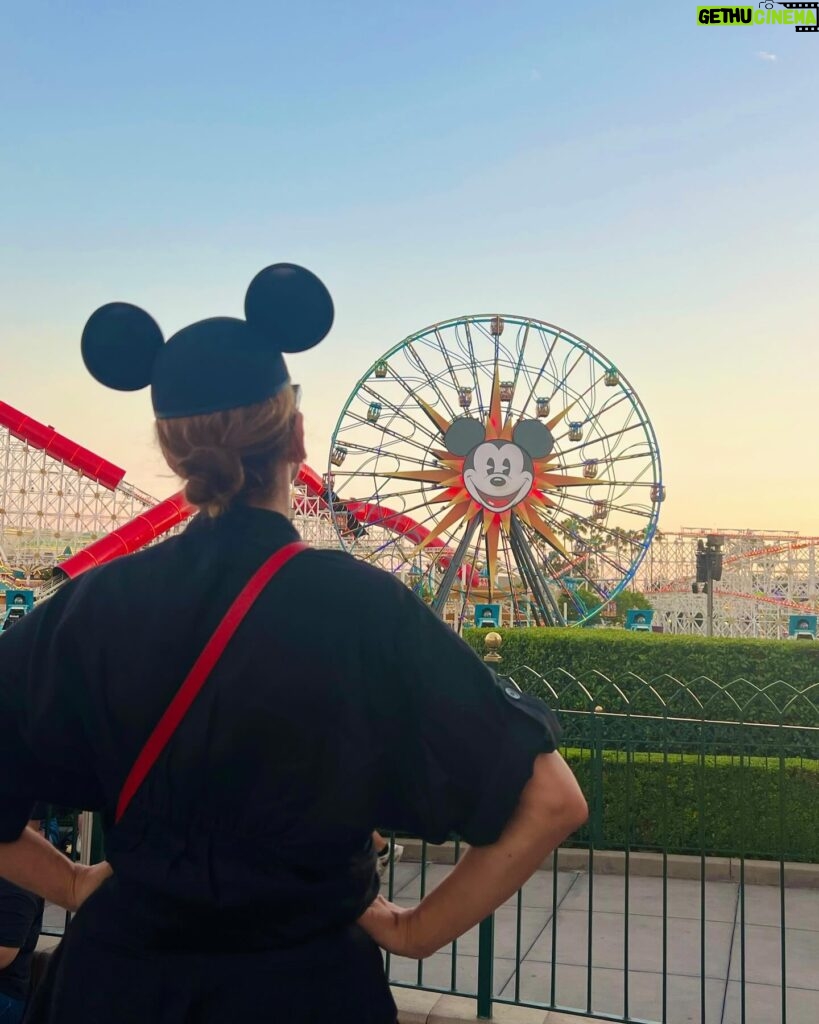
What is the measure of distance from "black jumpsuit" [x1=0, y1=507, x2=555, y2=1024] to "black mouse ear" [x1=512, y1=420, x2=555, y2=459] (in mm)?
20167

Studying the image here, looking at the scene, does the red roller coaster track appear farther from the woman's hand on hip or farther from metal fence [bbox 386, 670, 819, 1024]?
the woman's hand on hip

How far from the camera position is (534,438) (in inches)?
846

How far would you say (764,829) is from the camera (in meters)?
7.51

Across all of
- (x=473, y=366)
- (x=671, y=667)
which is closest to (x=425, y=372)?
(x=473, y=366)

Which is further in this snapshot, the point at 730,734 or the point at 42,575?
the point at 42,575

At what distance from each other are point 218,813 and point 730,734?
19.8ft

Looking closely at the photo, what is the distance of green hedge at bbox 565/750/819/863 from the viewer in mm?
7445

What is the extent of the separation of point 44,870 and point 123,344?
0.87 meters

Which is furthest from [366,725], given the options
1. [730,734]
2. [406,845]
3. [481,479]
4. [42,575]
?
[42,575]

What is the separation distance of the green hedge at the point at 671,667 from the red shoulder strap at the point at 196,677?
8446 mm

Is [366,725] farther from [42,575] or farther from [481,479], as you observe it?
[42,575]

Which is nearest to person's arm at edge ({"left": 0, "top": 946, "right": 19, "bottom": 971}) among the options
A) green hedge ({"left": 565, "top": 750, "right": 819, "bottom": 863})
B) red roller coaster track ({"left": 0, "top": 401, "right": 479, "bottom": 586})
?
green hedge ({"left": 565, "top": 750, "right": 819, "bottom": 863})

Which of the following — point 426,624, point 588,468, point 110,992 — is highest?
point 588,468

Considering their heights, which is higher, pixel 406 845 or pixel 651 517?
pixel 651 517
